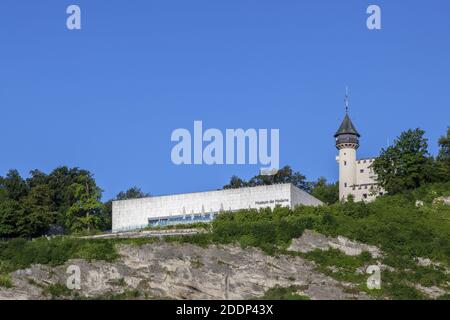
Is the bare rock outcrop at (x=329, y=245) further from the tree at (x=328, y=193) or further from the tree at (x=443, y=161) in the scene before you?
the tree at (x=328, y=193)

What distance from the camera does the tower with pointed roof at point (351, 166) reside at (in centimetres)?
9544

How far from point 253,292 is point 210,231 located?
32.9 ft

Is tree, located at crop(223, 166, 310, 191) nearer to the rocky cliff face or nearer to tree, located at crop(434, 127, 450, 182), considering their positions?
tree, located at crop(434, 127, 450, 182)

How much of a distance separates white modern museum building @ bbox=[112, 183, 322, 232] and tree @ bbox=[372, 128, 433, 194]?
7.60 metres

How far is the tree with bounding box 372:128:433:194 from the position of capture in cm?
8638

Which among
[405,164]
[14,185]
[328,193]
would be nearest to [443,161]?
[405,164]

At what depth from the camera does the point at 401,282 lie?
203 feet

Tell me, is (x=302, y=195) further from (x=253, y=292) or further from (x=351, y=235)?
(x=253, y=292)

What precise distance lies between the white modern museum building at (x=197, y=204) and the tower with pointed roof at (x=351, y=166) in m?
10.4

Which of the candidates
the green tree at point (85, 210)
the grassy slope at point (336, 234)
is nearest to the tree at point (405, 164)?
the grassy slope at point (336, 234)

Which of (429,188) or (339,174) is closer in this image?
(429,188)

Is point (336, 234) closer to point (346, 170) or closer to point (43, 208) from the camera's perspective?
point (346, 170)
